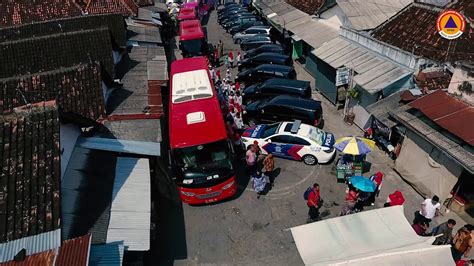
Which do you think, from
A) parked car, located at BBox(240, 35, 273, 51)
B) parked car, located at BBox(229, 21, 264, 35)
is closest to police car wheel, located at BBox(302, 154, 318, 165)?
parked car, located at BBox(240, 35, 273, 51)

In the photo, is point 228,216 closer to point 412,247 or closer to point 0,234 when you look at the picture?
point 412,247

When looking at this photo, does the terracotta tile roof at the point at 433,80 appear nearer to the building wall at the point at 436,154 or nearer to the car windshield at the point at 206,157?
the building wall at the point at 436,154

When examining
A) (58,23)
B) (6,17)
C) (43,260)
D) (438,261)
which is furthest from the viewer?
(6,17)

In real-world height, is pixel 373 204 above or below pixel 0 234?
below

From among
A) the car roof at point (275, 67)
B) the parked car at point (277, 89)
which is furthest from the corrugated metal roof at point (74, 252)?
the car roof at point (275, 67)

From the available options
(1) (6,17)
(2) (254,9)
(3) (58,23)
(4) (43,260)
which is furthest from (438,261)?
(2) (254,9)

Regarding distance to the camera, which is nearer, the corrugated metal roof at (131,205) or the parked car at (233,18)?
the corrugated metal roof at (131,205)

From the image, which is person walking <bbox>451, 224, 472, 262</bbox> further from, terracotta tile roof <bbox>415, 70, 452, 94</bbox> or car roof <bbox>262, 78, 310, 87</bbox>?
car roof <bbox>262, 78, 310, 87</bbox>
